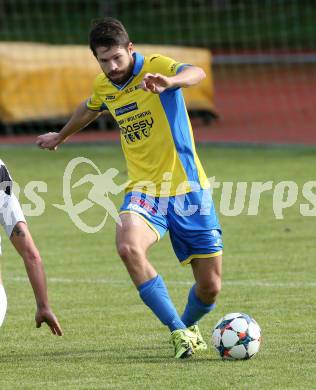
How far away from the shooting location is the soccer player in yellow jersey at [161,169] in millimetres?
7469

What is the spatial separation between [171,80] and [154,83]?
170mm

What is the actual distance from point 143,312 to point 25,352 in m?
1.53

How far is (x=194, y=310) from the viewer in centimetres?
793

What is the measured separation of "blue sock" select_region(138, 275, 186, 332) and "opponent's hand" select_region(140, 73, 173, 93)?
122cm

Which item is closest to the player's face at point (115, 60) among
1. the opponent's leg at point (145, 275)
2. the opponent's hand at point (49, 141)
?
the opponent's hand at point (49, 141)

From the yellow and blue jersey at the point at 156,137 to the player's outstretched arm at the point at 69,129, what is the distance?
0.43 metres

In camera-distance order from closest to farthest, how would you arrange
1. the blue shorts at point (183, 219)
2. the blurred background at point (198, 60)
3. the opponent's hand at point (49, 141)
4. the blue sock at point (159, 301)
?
the blue sock at point (159, 301), the blue shorts at point (183, 219), the opponent's hand at point (49, 141), the blurred background at point (198, 60)

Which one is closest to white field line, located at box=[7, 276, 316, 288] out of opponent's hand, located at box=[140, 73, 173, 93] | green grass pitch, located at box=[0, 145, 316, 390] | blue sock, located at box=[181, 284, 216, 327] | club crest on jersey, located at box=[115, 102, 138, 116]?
green grass pitch, located at box=[0, 145, 316, 390]

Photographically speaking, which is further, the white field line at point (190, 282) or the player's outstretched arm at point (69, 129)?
the white field line at point (190, 282)

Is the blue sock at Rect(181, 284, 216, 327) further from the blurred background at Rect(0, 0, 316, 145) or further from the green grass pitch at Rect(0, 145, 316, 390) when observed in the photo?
the blurred background at Rect(0, 0, 316, 145)

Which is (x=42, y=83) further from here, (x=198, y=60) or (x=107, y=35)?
(x=107, y=35)

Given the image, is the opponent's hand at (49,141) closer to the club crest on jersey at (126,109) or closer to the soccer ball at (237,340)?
the club crest on jersey at (126,109)

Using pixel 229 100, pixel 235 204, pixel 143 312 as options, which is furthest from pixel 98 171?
pixel 229 100

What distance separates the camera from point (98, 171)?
17422mm
